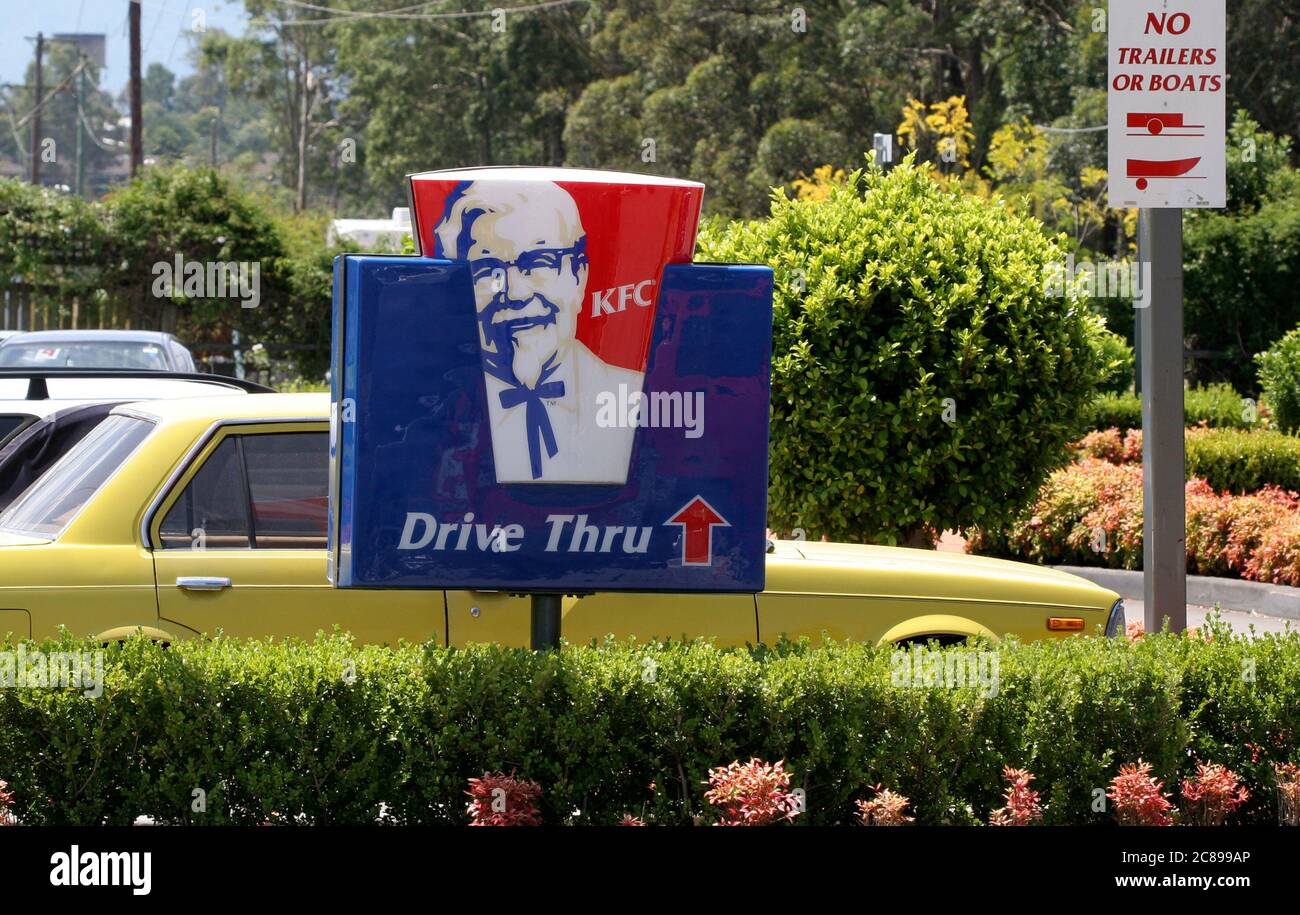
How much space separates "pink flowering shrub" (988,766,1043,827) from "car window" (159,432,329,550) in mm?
2675

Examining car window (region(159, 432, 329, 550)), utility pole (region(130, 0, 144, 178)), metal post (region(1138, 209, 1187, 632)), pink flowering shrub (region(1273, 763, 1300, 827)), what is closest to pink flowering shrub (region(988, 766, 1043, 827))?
pink flowering shrub (region(1273, 763, 1300, 827))

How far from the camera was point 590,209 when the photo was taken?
15.0ft

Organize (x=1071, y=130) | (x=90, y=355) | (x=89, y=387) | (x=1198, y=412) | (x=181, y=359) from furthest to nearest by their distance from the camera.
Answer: (x=1071, y=130) < (x=1198, y=412) < (x=181, y=359) < (x=90, y=355) < (x=89, y=387)

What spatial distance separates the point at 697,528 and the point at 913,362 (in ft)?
13.0

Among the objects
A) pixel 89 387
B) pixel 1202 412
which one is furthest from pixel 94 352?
pixel 1202 412

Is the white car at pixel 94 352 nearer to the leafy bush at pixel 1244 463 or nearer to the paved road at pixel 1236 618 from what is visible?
the leafy bush at pixel 1244 463

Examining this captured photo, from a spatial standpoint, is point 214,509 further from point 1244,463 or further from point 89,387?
point 1244,463

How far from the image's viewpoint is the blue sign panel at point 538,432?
4.59 meters

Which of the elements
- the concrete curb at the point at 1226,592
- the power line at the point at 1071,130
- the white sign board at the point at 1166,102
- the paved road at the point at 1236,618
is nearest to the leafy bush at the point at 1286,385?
the concrete curb at the point at 1226,592

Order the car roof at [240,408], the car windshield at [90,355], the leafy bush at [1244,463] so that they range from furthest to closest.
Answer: the car windshield at [90,355] < the leafy bush at [1244,463] < the car roof at [240,408]

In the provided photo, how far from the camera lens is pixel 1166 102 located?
5500 mm

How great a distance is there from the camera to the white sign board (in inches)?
215

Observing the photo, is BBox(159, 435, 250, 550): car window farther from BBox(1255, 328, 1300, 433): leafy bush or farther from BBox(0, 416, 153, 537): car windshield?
BBox(1255, 328, 1300, 433): leafy bush

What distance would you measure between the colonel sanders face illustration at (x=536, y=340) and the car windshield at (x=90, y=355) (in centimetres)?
1103
